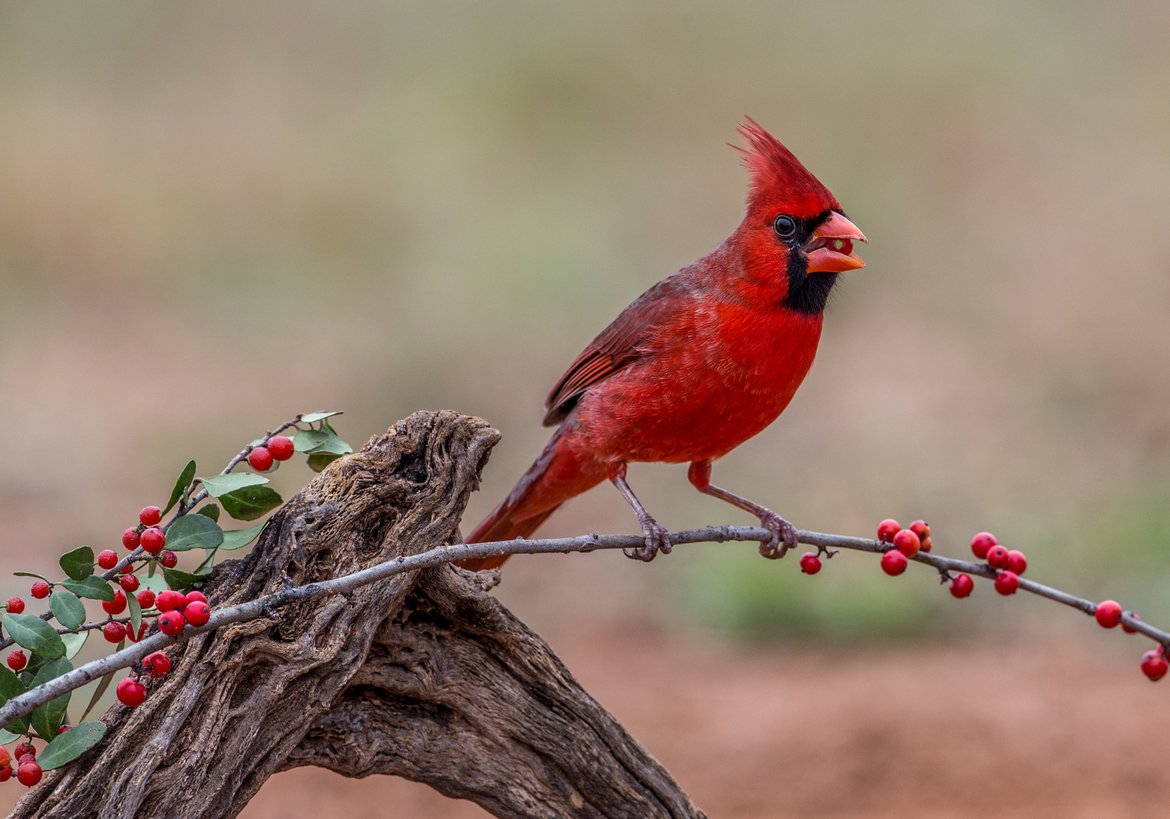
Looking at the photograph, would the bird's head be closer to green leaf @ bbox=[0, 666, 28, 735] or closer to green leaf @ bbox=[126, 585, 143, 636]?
green leaf @ bbox=[126, 585, 143, 636]

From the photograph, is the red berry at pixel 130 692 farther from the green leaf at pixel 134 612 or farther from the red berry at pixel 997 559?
the red berry at pixel 997 559

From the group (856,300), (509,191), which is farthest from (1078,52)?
(509,191)

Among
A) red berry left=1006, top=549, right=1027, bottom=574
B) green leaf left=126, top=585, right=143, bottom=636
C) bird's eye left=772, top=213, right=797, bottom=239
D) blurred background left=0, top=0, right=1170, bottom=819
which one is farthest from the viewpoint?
blurred background left=0, top=0, right=1170, bottom=819

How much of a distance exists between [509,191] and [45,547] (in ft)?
14.8

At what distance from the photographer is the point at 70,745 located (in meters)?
2.14

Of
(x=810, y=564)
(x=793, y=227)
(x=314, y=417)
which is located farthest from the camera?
(x=793, y=227)

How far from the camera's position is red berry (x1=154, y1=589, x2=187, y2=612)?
6.86 ft

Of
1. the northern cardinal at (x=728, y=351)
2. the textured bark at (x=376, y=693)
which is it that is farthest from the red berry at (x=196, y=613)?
the northern cardinal at (x=728, y=351)

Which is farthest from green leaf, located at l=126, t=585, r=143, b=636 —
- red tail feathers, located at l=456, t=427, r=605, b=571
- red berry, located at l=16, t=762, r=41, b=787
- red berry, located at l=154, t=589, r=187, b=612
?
red tail feathers, located at l=456, t=427, r=605, b=571

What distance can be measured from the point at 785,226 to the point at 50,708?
5.80ft

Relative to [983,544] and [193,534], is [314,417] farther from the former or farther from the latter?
[983,544]

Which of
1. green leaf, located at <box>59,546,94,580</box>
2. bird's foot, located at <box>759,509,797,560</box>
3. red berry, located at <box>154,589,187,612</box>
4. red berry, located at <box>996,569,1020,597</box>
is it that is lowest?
red berry, located at <box>154,589,187,612</box>

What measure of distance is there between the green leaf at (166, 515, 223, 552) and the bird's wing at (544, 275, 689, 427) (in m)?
1.23

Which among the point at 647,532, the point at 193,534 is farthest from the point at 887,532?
the point at 193,534
